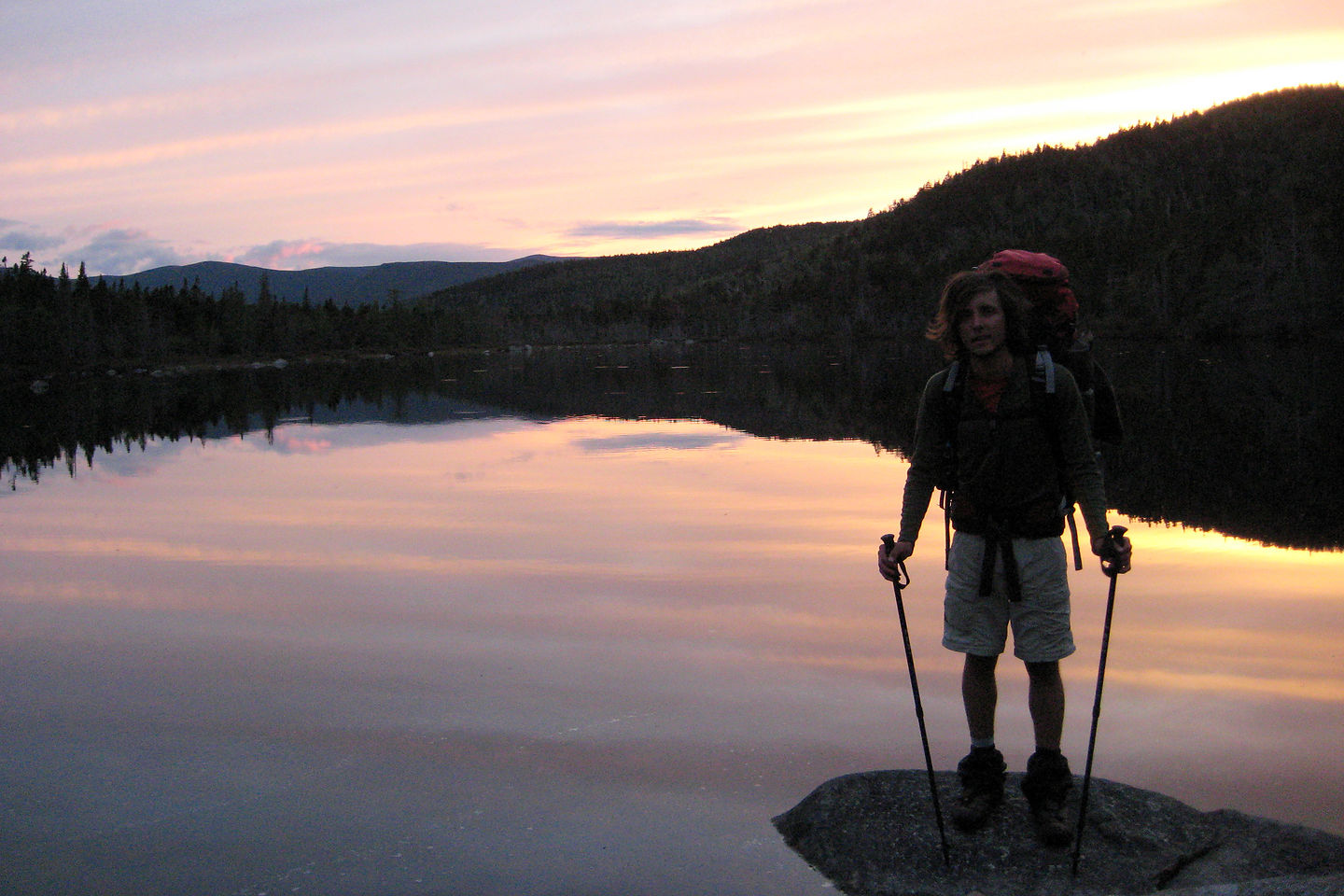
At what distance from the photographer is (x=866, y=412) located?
78.7ft

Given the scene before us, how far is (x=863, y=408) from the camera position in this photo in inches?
978

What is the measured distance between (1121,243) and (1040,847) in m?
121

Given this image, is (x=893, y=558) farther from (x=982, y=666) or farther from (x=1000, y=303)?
(x=1000, y=303)

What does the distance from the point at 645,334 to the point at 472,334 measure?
31.0 meters

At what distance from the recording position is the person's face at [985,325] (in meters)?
4.21

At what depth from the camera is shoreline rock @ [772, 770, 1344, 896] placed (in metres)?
3.88

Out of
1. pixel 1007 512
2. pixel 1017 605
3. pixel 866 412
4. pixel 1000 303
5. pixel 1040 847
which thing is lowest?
pixel 1040 847

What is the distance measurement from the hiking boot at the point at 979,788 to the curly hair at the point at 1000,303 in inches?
58.8

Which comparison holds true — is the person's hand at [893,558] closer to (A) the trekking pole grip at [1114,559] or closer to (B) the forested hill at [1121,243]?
(A) the trekking pole grip at [1114,559]

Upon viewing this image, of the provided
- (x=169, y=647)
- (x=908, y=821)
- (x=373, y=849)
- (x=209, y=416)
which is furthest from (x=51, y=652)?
(x=209, y=416)

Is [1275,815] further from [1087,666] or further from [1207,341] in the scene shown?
[1207,341]

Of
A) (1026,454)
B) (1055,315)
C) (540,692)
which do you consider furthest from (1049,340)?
(540,692)

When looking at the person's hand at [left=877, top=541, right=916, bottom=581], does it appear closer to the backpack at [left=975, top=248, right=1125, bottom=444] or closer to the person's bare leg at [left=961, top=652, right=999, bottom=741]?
the person's bare leg at [left=961, top=652, right=999, bottom=741]

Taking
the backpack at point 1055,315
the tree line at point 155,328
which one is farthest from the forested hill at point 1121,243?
the backpack at point 1055,315
